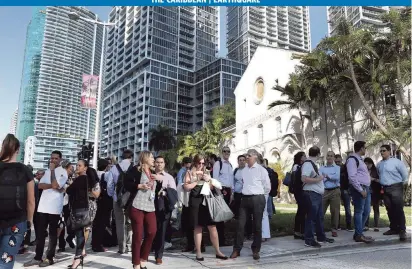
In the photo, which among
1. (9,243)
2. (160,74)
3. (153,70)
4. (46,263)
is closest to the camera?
(9,243)

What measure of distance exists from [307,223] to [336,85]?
16.8 metres

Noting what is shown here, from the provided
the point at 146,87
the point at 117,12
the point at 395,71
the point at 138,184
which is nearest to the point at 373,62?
the point at 395,71

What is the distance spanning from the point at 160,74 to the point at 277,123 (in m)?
72.8

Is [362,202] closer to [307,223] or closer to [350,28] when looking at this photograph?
[307,223]

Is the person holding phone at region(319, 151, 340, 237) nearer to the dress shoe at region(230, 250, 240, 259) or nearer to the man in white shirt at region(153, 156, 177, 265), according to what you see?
the dress shoe at region(230, 250, 240, 259)

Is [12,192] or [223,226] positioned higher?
[12,192]

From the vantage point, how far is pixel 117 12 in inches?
5128

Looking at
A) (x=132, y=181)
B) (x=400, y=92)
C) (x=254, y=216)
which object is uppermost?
(x=400, y=92)

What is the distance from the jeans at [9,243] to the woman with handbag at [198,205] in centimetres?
280

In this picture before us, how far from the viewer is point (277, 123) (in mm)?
31953

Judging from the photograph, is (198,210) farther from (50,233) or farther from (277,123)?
(277,123)

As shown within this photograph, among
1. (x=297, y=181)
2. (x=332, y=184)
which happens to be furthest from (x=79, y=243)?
(x=332, y=184)

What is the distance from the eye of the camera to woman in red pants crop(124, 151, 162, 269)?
4.79 m

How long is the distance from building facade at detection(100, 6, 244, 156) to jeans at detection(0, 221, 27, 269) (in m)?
87.4
